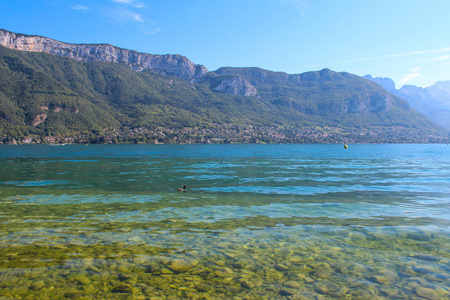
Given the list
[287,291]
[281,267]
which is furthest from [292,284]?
[281,267]

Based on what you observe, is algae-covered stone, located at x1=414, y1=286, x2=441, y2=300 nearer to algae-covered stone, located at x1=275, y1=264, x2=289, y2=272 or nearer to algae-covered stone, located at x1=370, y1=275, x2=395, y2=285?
algae-covered stone, located at x1=370, y1=275, x2=395, y2=285

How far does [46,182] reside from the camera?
1200 inches

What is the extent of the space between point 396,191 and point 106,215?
23.4 metres

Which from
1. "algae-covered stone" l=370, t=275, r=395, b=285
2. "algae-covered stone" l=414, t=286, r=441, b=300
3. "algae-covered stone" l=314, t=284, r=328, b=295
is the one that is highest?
"algae-covered stone" l=414, t=286, r=441, b=300

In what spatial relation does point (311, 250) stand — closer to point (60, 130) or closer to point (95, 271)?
point (95, 271)

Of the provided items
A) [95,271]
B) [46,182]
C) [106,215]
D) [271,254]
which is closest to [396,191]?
[271,254]

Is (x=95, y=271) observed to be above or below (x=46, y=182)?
above

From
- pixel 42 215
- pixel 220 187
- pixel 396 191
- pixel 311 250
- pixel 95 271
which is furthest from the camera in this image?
pixel 220 187

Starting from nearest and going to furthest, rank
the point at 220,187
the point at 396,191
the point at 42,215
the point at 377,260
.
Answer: the point at 377,260
the point at 42,215
the point at 396,191
the point at 220,187

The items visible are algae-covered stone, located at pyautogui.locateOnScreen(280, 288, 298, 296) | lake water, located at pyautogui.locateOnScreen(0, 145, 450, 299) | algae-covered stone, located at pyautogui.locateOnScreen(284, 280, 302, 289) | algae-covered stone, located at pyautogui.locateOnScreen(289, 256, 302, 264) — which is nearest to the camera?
algae-covered stone, located at pyautogui.locateOnScreen(280, 288, 298, 296)

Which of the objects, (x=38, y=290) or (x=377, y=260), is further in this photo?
(x=377, y=260)

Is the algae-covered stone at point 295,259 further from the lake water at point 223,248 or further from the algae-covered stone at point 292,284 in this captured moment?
the algae-covered stone at point 292,284

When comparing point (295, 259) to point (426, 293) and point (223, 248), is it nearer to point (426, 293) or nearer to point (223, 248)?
point (223, 248)

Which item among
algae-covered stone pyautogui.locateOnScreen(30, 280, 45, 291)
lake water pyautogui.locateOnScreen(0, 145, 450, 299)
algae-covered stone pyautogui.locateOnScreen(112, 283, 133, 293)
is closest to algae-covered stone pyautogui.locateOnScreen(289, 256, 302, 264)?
lake water pyautogui.locateOnScreen(0, 145, 450, 299)
